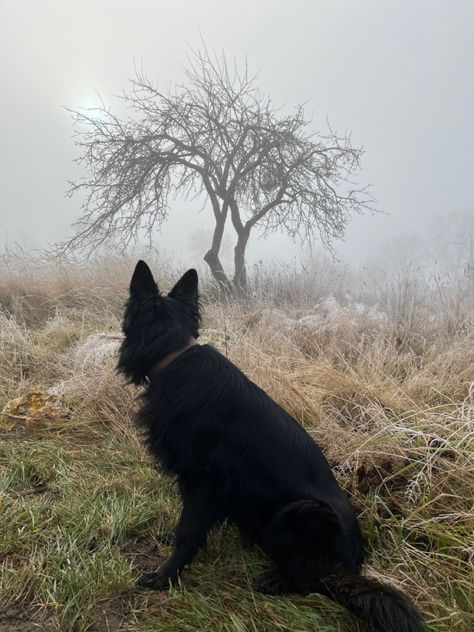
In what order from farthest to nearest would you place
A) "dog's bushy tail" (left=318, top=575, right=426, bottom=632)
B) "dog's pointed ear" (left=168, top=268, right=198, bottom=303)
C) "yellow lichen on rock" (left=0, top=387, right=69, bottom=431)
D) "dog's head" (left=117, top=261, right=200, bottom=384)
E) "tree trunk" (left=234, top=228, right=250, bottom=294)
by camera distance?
"tree trunk" (left=234, top=228, right=250, bottom=294) → "yellow lichen on rock" (left=0, top=387, right=69, bottom=431) → "dog's pointed ear" (left=168, top=268, right=198, bottom=303) → "dog's head" (left=117, top=261, right=200, bottom=384) → "dog's bushy tail" (left=318, top=575, right=426, bottom=632)

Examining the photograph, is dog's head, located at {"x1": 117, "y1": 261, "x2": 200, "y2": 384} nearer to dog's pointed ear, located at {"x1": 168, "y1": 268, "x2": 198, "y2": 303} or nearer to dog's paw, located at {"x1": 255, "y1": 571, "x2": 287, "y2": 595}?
dog's pointed ear, located at {"x1": 168, "y1": 268, "x2": 198, "y2": 303}

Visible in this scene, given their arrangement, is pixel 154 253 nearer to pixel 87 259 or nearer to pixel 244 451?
pixel 87 259

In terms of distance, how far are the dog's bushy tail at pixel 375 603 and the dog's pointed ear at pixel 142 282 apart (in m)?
1.49

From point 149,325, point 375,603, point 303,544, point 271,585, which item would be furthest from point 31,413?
point 375,603

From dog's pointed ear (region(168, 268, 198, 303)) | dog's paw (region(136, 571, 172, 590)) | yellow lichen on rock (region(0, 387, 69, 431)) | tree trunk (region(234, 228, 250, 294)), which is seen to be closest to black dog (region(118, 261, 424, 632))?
dog's paw (region(136, 571, 172, 590))

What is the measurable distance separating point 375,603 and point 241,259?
30.0ft

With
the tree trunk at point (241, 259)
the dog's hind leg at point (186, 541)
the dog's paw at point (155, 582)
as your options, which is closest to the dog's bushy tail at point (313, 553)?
the dog's hind leg at point (186, 541)

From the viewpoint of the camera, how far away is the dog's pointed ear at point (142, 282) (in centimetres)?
199

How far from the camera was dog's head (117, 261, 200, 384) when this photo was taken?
199 centimetres

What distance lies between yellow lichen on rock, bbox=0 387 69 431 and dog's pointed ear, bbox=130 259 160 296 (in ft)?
6.29

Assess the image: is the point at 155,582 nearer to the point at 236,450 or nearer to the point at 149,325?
the point at 236,450

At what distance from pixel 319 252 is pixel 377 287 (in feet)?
13.5

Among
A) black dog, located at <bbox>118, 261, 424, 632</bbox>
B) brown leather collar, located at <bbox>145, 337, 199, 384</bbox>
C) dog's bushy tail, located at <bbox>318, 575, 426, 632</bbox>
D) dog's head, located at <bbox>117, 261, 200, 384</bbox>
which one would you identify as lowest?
dog's bushy tail, located at <bbox>318, 575, 426, 632</bbox>

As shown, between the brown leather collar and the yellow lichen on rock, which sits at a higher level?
the brown leather collar
